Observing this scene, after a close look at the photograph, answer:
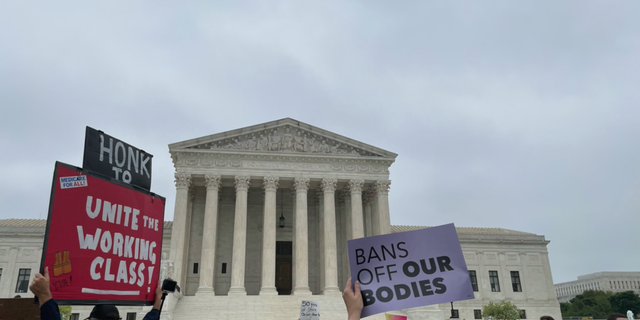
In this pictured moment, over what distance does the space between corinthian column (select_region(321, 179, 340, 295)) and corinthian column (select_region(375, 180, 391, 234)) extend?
3.86 meters

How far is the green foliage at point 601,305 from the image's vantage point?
82375 mm

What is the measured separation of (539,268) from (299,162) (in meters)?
34.5

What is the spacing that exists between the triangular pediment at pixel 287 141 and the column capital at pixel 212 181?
2.29 metres

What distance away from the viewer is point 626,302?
82.0 meters

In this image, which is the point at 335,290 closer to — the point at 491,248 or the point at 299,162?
the point at 299,162

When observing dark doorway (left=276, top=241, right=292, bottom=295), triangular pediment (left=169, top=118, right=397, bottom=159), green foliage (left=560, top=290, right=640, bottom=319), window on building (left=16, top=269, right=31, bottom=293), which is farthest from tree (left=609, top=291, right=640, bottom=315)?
window on building (left=16, top=269, right=31, bottom=293)

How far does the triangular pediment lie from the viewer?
39.0m

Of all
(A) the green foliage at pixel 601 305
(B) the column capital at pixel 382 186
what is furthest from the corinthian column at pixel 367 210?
(A) the green foliage at pixel 601 305

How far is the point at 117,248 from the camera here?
18.2 feet

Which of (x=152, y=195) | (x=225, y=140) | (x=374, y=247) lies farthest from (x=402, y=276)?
(x=225, y=140)

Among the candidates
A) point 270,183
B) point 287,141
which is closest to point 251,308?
point 270,183

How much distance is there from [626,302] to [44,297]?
99169 millimetres

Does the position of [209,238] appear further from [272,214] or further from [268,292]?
[268,292]

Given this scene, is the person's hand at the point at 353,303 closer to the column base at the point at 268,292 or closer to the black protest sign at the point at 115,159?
the black protest sign at the point at 115,159
